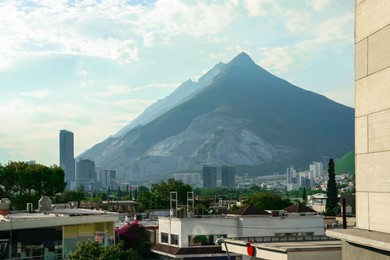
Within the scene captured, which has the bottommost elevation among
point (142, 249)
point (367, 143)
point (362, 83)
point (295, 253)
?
point (142, 249)

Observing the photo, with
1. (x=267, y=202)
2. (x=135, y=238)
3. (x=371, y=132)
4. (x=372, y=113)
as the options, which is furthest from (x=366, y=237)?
(x=267, y=202)

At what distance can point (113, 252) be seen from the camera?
43.1 metres

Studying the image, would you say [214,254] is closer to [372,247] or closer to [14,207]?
[14,207]

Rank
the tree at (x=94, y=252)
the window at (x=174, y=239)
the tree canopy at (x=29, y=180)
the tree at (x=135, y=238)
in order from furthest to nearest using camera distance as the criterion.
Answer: the tree canopy at (x=29, y=180), the tree at (x=135, y=238), the window at (x=174, y=239), the tree at (x=94, y=252)

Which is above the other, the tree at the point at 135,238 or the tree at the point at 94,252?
the tree at the point at 94,252

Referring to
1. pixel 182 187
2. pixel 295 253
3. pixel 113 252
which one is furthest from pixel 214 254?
pixel 182 187

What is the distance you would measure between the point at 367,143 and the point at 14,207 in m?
69.8

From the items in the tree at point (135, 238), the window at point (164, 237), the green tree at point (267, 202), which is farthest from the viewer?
the green tree at point (267, 202)

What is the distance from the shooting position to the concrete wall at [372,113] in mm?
15422

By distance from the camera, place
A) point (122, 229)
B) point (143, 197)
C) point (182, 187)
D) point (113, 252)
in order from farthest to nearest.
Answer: point (143, 197) < point (182, 187) < point (122, 229) < point (113, 252)

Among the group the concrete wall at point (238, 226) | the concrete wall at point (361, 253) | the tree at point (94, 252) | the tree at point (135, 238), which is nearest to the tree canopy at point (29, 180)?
the tree at point (135, 238)

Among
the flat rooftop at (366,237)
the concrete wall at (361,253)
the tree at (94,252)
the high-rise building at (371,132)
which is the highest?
the high-rise building at (371,132)

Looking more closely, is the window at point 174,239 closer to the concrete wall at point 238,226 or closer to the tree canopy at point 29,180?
the concrete wall at point 238,226

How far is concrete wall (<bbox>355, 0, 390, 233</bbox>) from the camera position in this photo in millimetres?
15422
